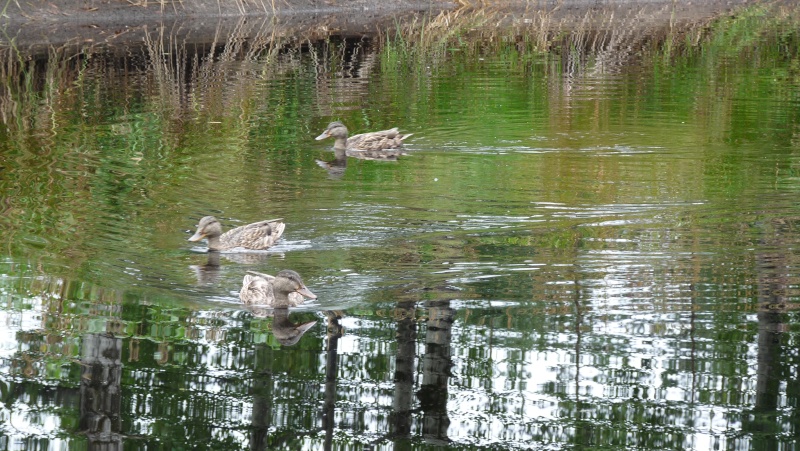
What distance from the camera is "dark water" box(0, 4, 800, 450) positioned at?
7082mm

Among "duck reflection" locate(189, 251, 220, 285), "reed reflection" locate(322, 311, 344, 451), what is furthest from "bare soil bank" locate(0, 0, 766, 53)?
"reed reflection" locate(322, 311, 344, 451)

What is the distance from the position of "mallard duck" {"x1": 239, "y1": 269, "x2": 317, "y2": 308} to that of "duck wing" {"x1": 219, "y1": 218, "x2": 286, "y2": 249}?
157cm

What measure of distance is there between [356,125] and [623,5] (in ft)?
86.6

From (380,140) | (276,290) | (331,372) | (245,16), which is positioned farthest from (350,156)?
(245,16)

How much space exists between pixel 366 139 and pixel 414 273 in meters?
6.84

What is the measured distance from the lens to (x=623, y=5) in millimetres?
42938

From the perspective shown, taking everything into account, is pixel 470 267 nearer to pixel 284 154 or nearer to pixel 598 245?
pixel 598 245

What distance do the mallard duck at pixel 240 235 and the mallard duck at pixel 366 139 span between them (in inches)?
207

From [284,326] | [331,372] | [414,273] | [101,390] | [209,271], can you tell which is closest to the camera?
[101,390]

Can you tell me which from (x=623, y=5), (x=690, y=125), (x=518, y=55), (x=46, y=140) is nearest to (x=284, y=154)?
(x=46, y=140)

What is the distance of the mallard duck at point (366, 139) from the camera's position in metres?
16.3

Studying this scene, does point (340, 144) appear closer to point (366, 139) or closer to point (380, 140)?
point (366, 139)

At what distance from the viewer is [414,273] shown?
9922mm

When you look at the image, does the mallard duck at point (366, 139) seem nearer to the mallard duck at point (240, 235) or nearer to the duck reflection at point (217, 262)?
the mallard duck at point (240, 235)
